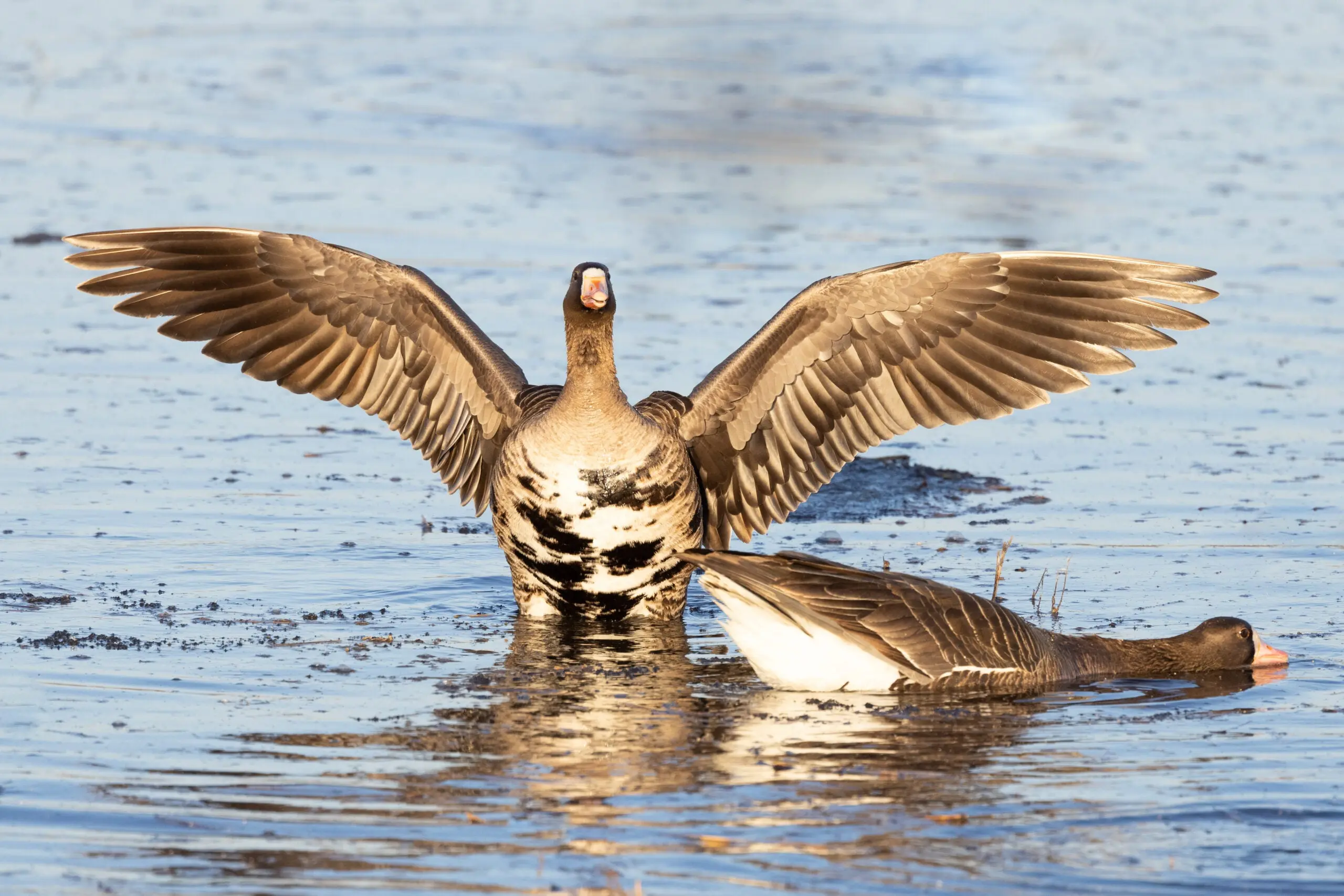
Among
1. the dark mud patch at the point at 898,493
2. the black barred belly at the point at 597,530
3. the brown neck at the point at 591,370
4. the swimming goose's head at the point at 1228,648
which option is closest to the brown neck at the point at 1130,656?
the swimming goose's head at the point at 1228,648

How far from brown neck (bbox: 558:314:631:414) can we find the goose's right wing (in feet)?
2.31

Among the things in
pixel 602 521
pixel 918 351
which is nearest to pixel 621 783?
pixel 602 521

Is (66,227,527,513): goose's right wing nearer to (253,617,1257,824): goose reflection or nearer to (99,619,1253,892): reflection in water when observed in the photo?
(253,617,1257,824): goose reflection

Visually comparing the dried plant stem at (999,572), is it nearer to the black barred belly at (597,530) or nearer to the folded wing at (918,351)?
the folded wing at (918,351)

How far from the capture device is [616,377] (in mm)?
9070

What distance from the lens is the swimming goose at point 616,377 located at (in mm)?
8930

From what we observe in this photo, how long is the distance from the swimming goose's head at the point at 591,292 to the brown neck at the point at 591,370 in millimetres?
47

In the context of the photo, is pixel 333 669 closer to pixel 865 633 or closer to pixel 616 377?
pixel 616 377

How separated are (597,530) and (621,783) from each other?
2.30 meters

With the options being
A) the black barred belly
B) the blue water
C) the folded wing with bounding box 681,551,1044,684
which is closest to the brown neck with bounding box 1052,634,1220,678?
the blue water

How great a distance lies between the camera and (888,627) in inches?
322

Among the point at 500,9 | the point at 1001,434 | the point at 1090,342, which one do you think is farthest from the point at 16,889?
the point at 500,9

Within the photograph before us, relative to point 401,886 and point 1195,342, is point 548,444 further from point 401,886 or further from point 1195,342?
point 1195,342

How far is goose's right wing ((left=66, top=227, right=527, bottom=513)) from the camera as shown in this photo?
31.2 ft
